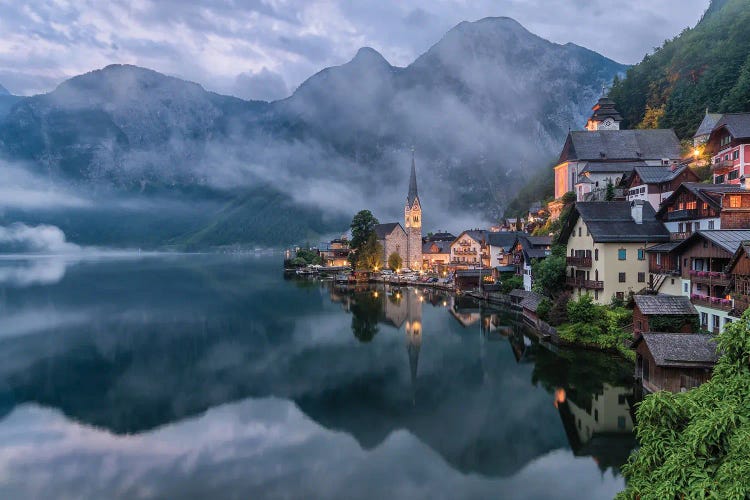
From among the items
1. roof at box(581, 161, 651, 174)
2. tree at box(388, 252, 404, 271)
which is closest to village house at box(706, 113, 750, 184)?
roof at box(581, 161, 651, 174)

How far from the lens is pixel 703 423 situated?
404 inches

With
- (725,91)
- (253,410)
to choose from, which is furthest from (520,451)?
(725,91)

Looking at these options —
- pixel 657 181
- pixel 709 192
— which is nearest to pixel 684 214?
pixel 709 192

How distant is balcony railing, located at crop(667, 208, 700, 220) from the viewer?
3394cm

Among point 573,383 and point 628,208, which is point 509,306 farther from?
point 573,383

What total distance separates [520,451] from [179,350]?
3057 centimetres

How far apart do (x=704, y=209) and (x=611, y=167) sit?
1463 inches

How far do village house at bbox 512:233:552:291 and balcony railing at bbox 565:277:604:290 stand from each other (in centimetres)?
1073

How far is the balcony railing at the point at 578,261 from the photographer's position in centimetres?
3906

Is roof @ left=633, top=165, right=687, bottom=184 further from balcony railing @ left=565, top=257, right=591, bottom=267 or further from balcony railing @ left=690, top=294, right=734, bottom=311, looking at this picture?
balcony railing @ left=690, top=294, right=734, bottom=311

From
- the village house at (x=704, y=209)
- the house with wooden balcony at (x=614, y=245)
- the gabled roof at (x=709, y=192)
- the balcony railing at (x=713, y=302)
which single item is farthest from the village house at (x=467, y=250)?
the balcony railing at (x=713, y=302)

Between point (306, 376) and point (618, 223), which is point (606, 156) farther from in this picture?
point (306, 376)

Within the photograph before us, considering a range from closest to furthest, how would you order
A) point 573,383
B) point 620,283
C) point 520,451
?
1. point 520,451
2. point 573,383
3. point 620,283

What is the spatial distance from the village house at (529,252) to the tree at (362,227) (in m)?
48.4
